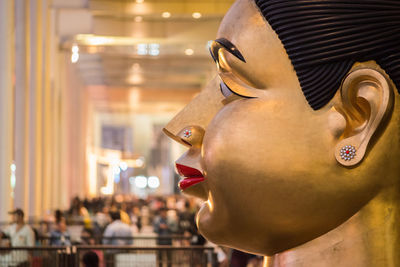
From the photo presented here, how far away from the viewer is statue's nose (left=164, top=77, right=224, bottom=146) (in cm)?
236

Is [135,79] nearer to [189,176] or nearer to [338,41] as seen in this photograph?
[189,176]

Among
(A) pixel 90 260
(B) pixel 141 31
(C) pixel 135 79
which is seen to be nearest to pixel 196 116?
(A) pixel 90 260

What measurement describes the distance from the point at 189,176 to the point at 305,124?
0.46 meters

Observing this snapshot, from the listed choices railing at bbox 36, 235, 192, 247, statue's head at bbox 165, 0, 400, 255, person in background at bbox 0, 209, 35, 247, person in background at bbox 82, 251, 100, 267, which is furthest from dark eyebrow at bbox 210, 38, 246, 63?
railing at bbox 36, 235, 192, 247

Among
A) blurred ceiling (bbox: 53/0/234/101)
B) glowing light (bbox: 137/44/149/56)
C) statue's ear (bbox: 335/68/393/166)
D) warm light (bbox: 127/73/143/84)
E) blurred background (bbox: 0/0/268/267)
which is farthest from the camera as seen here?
warm light (bbox: 127/73/143/84)

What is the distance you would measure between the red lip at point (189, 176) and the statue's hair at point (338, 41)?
0.45 m

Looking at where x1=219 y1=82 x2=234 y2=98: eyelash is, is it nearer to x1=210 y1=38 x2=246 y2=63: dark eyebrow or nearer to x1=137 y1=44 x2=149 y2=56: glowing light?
x1=210 y1=38 x2=246 y2=63: dark eyebrow

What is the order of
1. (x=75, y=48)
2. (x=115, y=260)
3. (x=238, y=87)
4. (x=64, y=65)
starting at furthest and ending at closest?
(x=64, y=65), (x=75, y=48), (x=115, y=260), (x=238, y=87)

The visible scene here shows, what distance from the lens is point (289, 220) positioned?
2.09 meters

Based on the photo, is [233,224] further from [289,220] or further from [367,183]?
[367,183]

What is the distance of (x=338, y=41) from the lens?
2.07 m

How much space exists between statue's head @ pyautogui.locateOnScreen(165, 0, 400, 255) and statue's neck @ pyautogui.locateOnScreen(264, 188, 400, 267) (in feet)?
0.10

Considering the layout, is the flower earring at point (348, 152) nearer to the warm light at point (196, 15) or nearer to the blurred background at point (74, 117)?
the blurred background at point (74, 117)

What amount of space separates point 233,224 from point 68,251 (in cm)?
452
